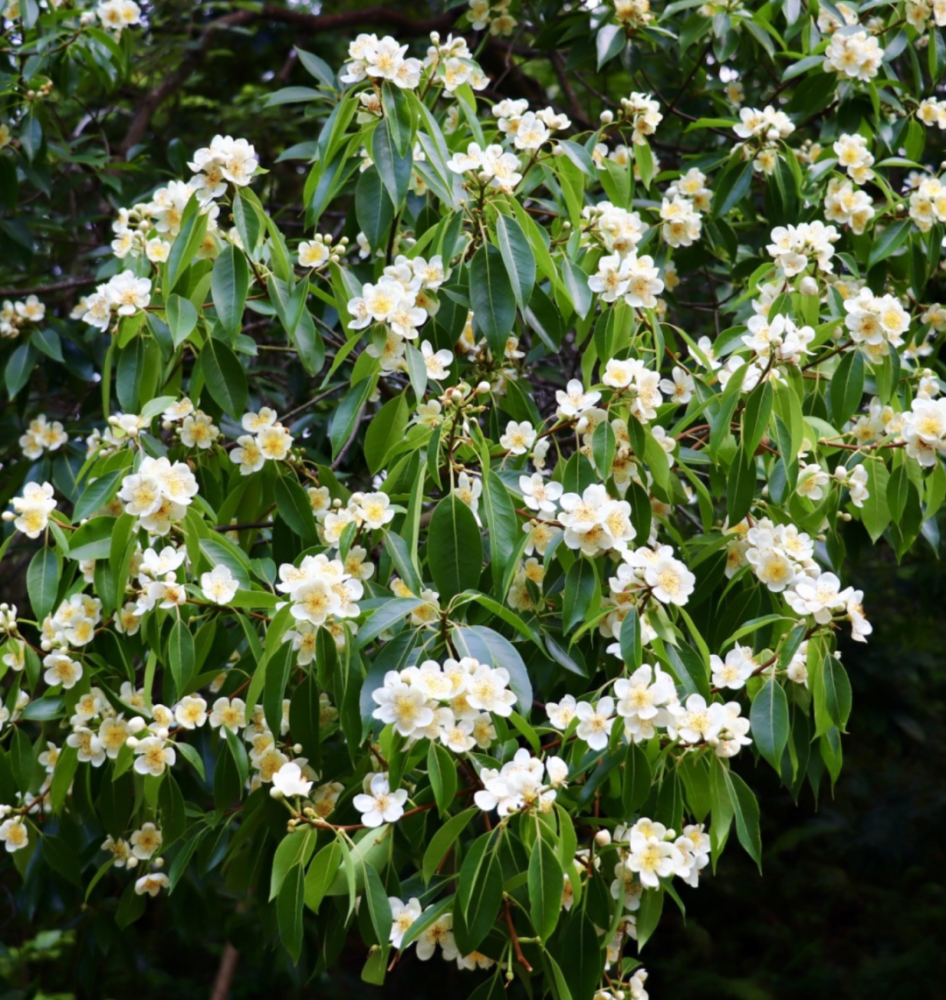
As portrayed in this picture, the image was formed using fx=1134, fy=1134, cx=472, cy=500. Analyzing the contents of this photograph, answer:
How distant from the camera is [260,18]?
12.8 feet

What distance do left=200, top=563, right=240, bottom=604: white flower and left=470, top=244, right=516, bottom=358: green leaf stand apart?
21.7 inches

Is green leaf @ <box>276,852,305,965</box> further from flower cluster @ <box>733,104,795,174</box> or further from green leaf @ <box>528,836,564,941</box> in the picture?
flower cluster @ <box>733,104,795,174</box>

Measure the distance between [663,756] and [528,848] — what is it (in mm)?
270

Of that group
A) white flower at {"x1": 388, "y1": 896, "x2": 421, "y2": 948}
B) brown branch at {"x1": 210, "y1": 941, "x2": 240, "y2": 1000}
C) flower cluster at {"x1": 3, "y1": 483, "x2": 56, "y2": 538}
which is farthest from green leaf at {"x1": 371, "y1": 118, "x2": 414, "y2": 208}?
brown branch at {"x1": 210, "y1": 941, "x2": 240, "y2": 1000}

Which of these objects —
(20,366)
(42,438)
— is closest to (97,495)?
(42,438)

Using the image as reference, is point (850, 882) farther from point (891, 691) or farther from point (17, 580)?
point (17, 580)

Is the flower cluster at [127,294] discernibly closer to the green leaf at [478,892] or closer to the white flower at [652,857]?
the green leaf at [478,892]

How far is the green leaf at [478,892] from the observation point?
4.56ft

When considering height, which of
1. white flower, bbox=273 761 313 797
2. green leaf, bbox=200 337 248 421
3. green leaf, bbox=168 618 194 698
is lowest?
white flower, bbox=273 761 313 797

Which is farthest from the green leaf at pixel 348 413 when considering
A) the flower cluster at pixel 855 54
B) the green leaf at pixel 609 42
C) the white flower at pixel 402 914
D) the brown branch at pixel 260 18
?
the brown branch at pixel 260 18

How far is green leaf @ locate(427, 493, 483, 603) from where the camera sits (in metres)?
1.55

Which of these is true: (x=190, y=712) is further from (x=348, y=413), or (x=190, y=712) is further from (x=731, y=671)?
(x=731, y=671)

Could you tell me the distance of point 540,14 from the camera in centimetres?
304

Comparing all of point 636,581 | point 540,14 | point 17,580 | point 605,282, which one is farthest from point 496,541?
point 17,580
